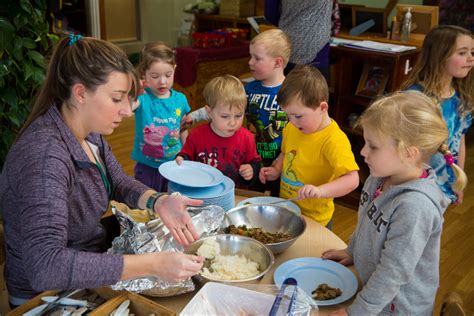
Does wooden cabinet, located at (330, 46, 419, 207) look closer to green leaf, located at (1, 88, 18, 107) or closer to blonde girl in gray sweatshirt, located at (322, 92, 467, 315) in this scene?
blonde girl in gray sweatshirt, located at (322, 92, 467, 315)

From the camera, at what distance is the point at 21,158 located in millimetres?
1133

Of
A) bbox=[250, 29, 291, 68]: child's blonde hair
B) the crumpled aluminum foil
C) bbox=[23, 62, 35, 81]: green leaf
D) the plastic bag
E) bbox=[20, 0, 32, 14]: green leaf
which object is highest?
bbox=[20, 0, 32, 14]: green leaf

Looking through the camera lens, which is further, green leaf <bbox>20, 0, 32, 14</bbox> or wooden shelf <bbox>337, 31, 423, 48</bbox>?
wooden shelf <bbox>337, 31, 423, 48</bbox>

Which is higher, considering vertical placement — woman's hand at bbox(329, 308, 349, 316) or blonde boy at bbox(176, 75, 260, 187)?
blonde boy at bbox(176, 75, 260, 187)

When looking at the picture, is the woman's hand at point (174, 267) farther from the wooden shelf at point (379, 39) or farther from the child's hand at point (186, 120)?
the wooden shelf at point (379, 39)

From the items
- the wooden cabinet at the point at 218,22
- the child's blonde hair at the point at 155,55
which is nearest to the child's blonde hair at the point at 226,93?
the child's blonde hair at the point at 155,55

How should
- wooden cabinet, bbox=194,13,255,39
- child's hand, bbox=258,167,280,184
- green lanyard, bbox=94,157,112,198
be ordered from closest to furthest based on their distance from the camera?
1. green lanyard, bbox=94,157,112,198
2. child's hand, bbox=258,167,280,184
3. wooden cabinet, bbox=194,13,255,39

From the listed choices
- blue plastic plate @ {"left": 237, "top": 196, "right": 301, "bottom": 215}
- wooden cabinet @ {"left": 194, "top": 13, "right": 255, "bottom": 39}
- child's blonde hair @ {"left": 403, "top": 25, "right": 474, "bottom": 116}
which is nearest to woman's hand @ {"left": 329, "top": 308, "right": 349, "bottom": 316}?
blue plastic plate @ {"left": 237, "top": 196, "right": 301, "bottom": 215}

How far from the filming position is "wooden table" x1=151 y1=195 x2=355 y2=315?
3.74 ft

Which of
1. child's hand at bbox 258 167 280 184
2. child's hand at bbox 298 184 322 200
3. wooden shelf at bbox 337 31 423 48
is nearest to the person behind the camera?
child's hand at bbox 298 184 322 200

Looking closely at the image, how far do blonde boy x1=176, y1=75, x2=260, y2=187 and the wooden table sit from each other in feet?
1.68

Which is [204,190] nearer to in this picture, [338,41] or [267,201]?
[267,201]

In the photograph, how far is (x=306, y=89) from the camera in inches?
65.6

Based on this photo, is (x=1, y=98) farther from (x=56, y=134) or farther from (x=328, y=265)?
(x=328, y=265)
